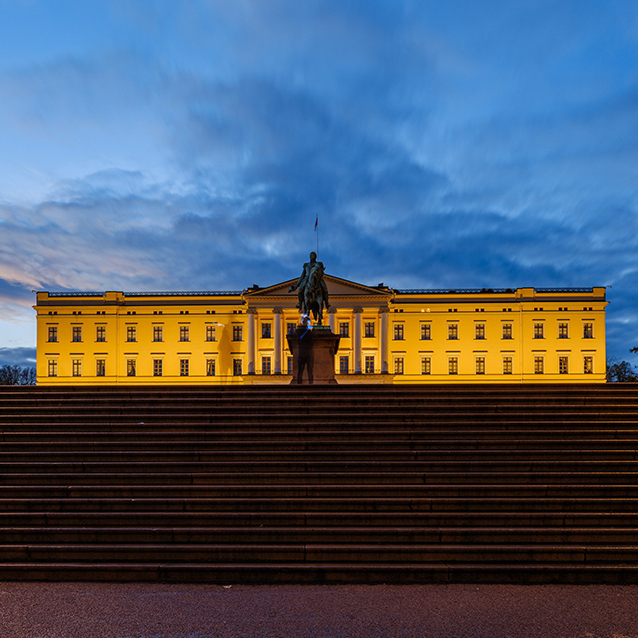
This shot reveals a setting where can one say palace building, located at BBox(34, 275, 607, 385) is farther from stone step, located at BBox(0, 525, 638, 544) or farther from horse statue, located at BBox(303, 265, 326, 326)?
stone step, located at BBox(0, 525, 638, 544)

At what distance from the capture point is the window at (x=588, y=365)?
45888 millimetres

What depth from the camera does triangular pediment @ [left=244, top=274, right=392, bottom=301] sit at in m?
44.9

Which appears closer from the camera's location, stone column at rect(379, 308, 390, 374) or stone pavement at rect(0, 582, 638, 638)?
stone pavement at rect(0, 582, 638, 638)

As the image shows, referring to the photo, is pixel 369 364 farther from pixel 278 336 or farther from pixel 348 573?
pixel 348 573

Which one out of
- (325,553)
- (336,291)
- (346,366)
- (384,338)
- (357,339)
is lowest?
(325,553)

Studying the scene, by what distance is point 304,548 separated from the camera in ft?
16.5

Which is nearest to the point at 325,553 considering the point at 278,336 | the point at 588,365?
the point at 278,336

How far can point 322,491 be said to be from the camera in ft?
19.4

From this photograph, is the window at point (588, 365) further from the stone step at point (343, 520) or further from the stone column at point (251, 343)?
the stone step at point (343, 520)

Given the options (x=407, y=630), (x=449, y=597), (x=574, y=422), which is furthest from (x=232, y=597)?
(x=574, y=422)

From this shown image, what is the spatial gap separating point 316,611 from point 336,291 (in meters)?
41.9

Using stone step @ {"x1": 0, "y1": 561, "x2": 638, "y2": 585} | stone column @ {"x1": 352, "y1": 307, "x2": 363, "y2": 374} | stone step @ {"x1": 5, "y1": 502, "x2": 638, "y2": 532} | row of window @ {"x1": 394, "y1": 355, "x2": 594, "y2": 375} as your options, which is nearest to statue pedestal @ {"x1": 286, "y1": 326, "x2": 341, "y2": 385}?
stone step @ {"x1": 5, "y1": 502, "x2": 638, "y2": 532}

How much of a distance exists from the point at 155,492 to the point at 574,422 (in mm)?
6770

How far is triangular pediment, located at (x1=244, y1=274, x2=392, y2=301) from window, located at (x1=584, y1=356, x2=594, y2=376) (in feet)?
70.3
